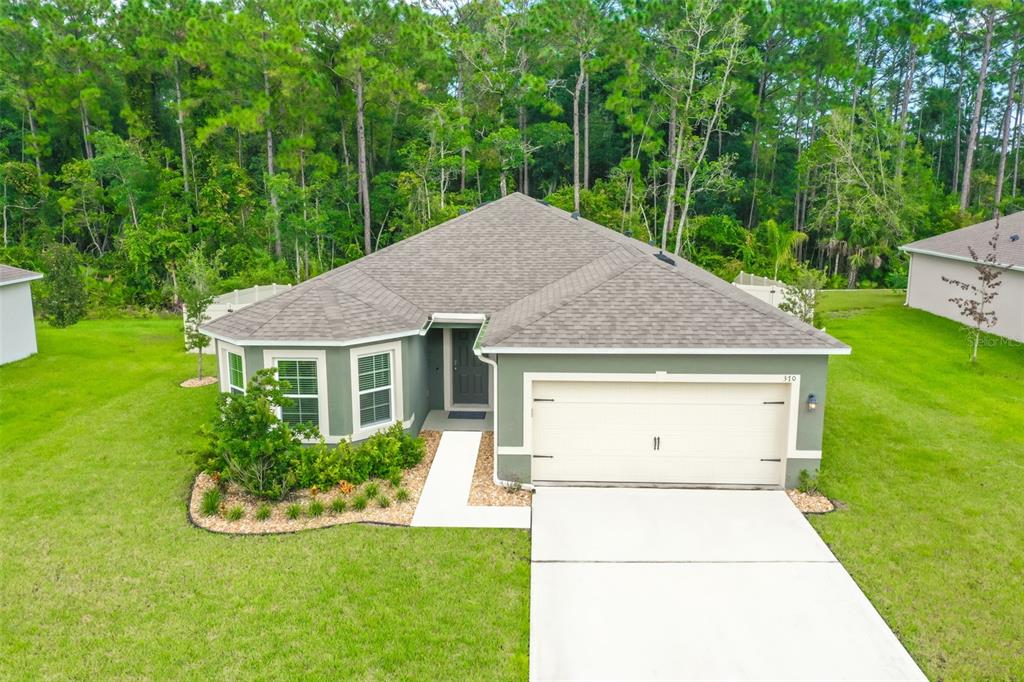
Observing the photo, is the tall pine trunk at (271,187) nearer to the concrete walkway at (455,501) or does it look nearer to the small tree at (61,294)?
the small tree at (61,294)

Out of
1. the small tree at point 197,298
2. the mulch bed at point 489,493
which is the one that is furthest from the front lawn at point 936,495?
the small tree at point 197,298

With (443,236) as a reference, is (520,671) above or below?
below

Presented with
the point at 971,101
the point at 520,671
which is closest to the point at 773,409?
the point at 520,671

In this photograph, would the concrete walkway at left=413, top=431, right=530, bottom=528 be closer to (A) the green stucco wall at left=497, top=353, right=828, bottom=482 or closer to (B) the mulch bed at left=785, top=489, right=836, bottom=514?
(A) the green stucco wall at left=497, top=353, right=828, bottom=482

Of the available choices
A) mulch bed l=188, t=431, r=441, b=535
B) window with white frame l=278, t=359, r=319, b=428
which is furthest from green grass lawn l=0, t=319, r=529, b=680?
window with white frame l=278, t=359, r=319, b=428

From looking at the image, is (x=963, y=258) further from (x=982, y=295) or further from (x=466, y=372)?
(x=466, y=372)

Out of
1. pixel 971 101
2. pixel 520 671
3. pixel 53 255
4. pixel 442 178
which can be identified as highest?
pixel 971 101

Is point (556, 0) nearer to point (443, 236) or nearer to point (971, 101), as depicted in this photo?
point (443, 236)
